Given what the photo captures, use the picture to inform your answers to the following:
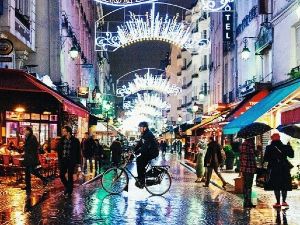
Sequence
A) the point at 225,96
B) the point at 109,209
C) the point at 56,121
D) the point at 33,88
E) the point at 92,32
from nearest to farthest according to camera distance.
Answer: the point at 109,209
the point at 33,88
the point at 56,121
the point at 225,96
the point at 92,32

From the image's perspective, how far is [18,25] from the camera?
24766 millimetres

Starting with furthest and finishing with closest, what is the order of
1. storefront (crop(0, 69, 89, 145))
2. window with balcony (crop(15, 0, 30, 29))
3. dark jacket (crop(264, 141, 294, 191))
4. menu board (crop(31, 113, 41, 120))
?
1. menu board (crop(31, 113, 41, 120))
2. window with balcony (crop(15, 0, 30, 29))
3. storefront (crop(0, 69, 89, 145))
4. dark jacket (crop(264, 141, 294, 191))

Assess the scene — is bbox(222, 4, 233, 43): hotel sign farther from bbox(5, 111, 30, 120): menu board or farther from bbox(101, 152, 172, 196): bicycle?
bbox(101, 152, 172, 196): bicycle

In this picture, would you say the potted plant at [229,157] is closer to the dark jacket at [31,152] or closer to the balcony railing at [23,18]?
the balcony railing at [23,18]

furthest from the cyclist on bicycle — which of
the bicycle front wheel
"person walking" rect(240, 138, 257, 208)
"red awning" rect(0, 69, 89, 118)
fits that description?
"red awning" rect(0, 69, 89, 118)

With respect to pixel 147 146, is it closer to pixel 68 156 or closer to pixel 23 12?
pixel 68 156

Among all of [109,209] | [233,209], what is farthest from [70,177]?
[233,209]

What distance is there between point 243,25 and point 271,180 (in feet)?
65.3

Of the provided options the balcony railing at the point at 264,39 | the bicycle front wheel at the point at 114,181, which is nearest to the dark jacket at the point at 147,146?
the bicycle front wheel at the point at 114,181

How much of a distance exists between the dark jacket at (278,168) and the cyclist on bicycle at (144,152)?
12.7 ft

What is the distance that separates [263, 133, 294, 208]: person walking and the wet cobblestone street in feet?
1.75

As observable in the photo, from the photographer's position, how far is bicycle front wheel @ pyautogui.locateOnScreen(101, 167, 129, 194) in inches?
683

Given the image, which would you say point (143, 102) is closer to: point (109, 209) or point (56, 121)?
point (56, 121)

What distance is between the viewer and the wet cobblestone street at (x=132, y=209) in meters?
12.2
